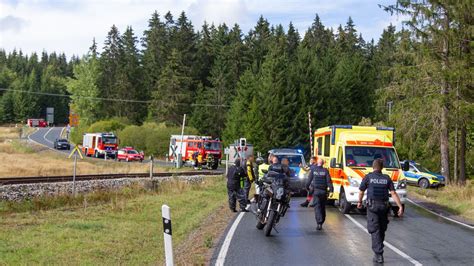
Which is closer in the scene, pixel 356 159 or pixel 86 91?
pixel 356 159

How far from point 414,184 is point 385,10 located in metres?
11.5

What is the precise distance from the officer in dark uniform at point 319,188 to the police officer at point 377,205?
3.92 meters

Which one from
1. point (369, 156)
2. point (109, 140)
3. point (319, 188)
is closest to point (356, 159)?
point (369, 156)

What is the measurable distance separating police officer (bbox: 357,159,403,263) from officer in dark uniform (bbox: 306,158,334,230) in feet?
12.9

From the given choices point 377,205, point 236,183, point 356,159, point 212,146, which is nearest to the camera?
point 377,205

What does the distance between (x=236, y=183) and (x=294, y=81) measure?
59379mm

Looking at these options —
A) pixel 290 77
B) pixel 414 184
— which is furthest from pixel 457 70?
pixel 290 77

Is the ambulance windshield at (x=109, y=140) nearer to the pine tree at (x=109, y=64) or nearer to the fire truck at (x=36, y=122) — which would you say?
the pine tree at (x=109, y=64)

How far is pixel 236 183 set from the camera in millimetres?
19094

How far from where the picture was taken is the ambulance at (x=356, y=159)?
1897 centimetres

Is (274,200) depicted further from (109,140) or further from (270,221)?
(109,140)

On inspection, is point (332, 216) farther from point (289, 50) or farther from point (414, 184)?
point (289, 50)

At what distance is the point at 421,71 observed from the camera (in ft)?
114

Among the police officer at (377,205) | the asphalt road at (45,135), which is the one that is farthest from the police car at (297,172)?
the asphalt road at (45,135)
